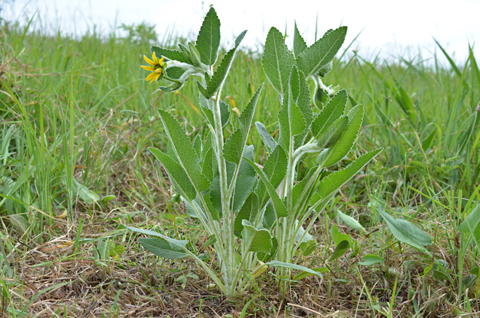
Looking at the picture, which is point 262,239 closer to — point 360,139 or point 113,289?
point 113,289

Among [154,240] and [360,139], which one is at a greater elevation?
[360,139]

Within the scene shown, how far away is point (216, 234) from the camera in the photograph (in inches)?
48.6

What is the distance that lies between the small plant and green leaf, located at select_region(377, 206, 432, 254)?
29 cm

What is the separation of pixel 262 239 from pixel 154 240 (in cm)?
36

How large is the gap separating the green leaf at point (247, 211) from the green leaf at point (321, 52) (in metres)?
0.43

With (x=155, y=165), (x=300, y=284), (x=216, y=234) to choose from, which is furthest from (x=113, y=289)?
(x=155, y=165)

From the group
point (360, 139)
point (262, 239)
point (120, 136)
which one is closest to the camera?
point (262, 239)

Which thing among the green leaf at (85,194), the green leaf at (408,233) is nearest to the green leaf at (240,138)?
the green leaf at (408,233)

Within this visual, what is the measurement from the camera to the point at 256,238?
1.11 meters

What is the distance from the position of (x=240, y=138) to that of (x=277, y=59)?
29cm

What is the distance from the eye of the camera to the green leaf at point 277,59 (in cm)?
114

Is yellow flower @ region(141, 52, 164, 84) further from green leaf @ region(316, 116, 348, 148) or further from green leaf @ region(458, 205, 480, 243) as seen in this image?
green leaf @ region(458, 205, 480, 243)

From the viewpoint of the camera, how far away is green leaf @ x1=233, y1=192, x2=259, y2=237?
1210mm

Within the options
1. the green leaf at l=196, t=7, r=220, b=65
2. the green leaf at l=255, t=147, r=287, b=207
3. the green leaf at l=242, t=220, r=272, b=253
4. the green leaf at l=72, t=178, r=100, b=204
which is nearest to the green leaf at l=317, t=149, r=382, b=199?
the green leaf at l=255, t=147, r=287, b=207
